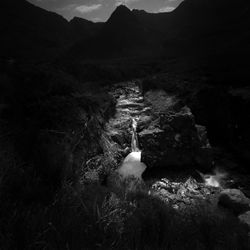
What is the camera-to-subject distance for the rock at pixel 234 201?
6.41 metres

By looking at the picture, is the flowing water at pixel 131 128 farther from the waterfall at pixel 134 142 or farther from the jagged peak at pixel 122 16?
the jagged peak at pixel 122 16

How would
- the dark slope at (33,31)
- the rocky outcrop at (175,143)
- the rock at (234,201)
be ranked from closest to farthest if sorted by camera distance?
the rock at (234,201) < the rocky outcrop at (175,143) < the dark slope at (33,31)

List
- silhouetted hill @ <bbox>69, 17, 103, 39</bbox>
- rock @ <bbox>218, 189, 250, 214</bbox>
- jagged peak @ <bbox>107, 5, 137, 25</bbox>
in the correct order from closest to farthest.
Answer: rock @ <bbox>218, 189, 250, 214</bbox>
jagged peak @ <bbox>107, 5, 137, 25</bbox>
silhouetted hill @ <bbox>69, 17, 103, 39</bbox>

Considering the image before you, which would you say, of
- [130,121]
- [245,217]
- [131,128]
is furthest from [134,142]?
[245,217]

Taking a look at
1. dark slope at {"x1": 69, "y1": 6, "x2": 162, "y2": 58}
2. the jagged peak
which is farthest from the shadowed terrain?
the jagged peak

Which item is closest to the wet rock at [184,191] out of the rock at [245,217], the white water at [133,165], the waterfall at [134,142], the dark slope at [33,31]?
the white water at [133,165]

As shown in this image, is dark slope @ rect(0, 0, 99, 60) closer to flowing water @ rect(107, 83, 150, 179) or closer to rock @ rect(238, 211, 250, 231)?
flowing water @ rect(107, 83, 150, 179)

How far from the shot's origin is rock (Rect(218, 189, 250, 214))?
21.0 ft

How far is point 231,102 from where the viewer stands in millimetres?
12094

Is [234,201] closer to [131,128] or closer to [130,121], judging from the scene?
[131,128]

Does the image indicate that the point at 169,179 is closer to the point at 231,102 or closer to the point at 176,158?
the point at 176,158

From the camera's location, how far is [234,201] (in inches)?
259

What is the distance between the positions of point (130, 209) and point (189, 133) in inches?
267

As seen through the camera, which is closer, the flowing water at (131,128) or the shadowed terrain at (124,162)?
the shadowed terrain at (124,162)
